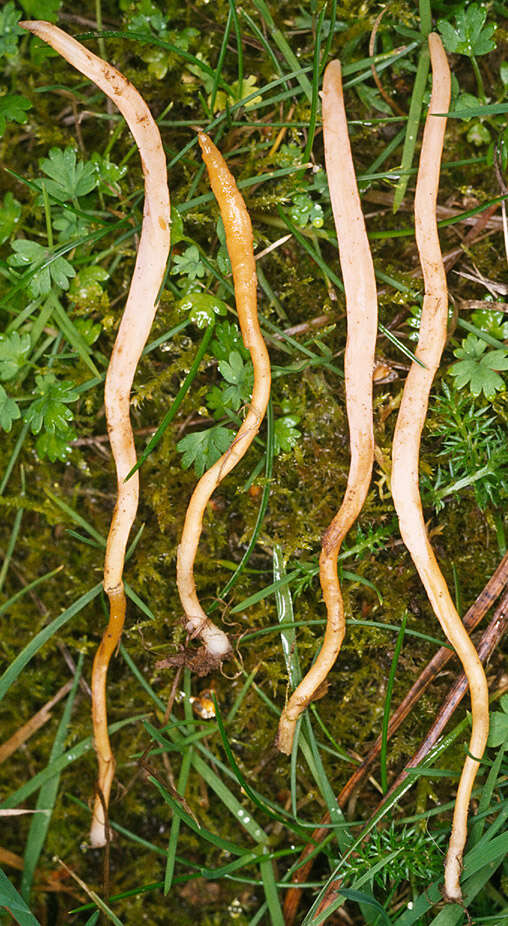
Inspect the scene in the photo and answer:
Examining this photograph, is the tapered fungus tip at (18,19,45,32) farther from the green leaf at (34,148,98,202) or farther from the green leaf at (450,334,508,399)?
the green leaf at (450,334,508,399)

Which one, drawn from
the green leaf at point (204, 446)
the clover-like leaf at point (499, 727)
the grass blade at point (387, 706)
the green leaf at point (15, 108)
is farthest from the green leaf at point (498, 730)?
the green leaf at point (15, 108)

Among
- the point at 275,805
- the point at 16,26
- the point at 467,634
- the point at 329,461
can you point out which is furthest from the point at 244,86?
the point at 275,805

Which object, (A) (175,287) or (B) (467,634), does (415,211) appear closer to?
(A) (175,287)

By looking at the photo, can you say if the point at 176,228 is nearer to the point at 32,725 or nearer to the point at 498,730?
the point at 32,725

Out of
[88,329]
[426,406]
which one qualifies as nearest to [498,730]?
[426,406]

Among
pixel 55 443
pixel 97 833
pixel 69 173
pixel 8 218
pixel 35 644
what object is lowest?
pixel 97 833

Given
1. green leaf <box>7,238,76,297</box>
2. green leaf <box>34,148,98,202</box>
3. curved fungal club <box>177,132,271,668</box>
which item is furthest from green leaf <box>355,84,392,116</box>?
green leaf <box>7,238,76,297</box>
